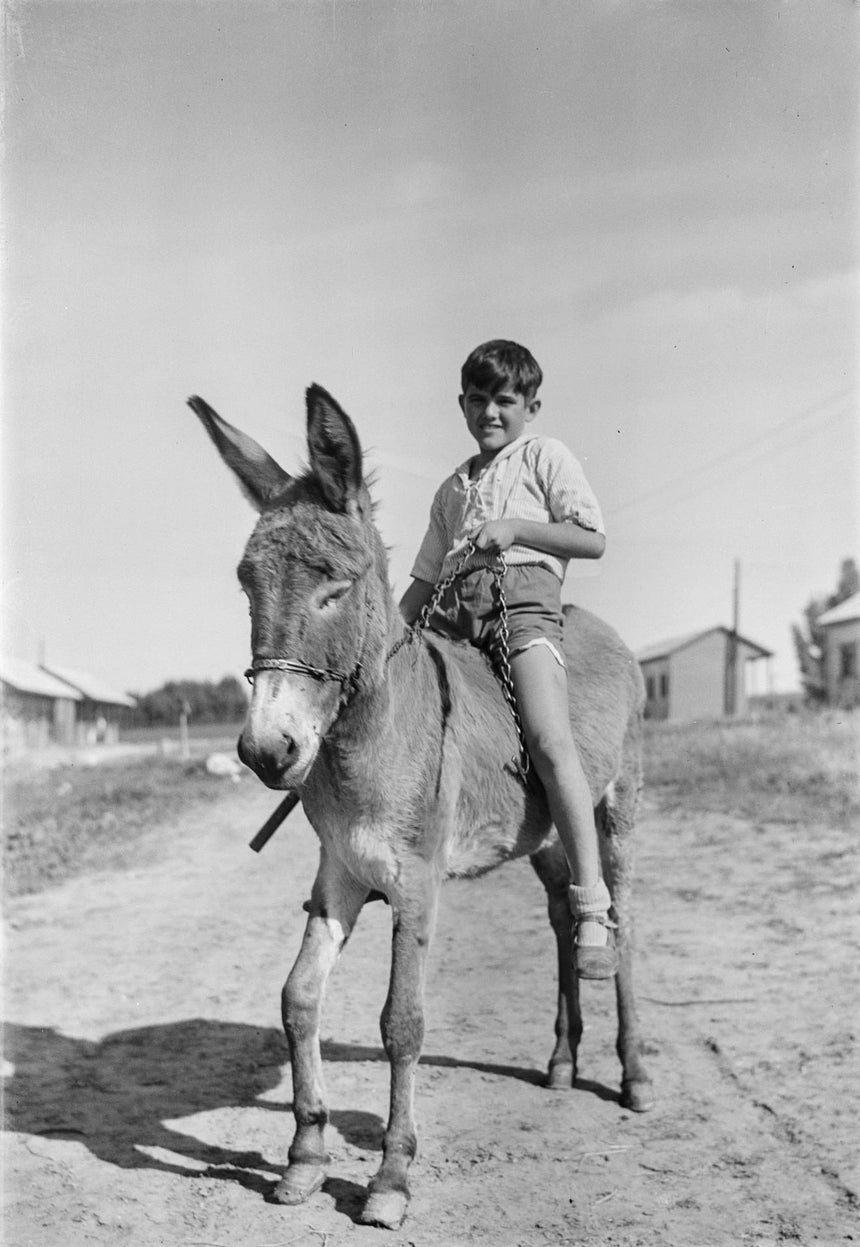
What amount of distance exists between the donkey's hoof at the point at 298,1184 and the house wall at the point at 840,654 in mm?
40393

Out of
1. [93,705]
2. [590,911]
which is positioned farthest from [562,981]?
[93,705]

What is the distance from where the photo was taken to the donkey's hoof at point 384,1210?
3.80m

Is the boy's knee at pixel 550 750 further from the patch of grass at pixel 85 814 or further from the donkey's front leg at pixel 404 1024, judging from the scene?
the patch of grass at pixel 85 814

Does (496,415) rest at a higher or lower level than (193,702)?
higher

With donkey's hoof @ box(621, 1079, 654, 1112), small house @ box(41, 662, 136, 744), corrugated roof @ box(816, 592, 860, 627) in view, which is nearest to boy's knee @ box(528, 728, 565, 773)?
donkey's hoof @ box(621, 1079, 654, 1112)

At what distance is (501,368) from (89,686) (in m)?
58.8

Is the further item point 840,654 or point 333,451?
point 840,654

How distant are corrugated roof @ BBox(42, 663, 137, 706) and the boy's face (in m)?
55.6

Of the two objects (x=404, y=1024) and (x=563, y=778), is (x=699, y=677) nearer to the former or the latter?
(x=563, y=778)

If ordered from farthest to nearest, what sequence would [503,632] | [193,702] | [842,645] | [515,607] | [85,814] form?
[193,702] → [842,645] → [85,814] → [515,607] → [503,632]

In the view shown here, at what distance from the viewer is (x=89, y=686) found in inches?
2371

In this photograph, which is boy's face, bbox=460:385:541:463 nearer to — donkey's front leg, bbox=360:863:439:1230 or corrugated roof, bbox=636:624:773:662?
donkey's front leg, bbox=360:863:439:1230

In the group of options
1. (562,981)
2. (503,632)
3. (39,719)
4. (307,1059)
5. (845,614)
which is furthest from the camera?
(39,719)

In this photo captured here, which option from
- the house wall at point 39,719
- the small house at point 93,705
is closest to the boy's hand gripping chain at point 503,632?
the house wall at point 39,719
